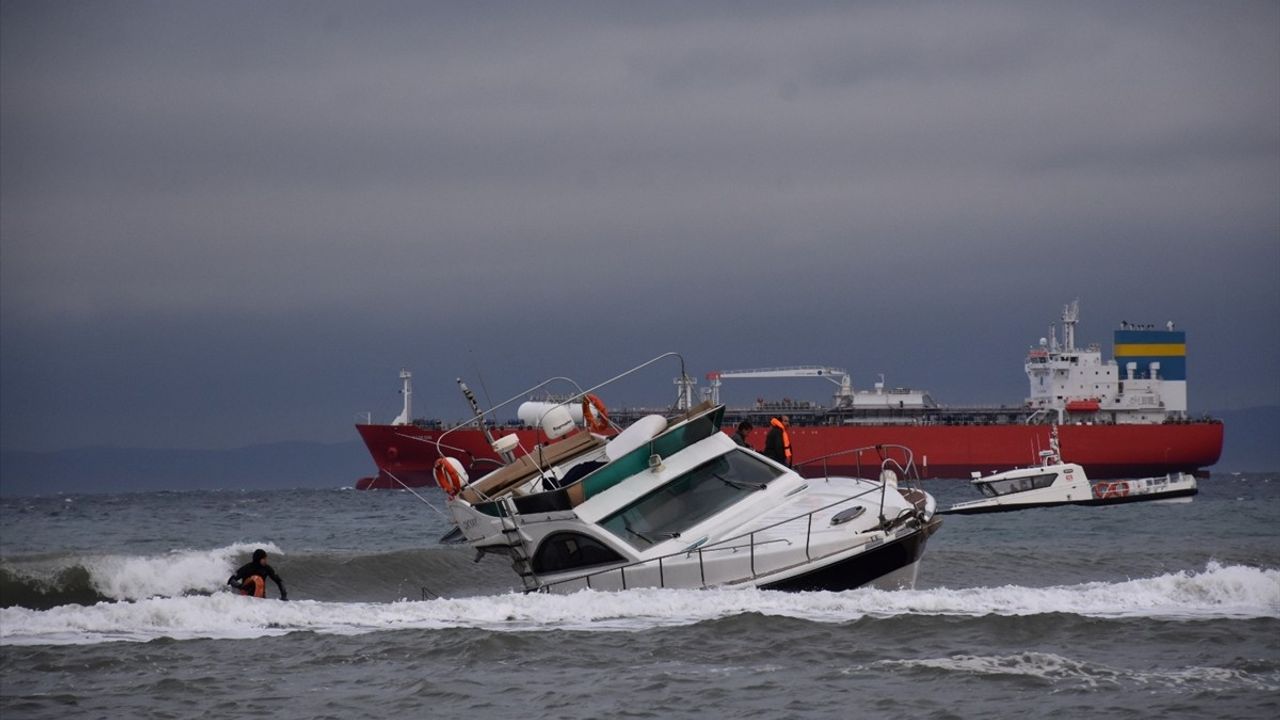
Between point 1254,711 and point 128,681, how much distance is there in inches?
306

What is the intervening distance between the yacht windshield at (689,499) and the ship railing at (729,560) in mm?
314

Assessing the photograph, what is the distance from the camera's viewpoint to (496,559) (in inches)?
888

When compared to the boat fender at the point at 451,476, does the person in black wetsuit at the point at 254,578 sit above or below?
below

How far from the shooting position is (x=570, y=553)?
41.4 feet

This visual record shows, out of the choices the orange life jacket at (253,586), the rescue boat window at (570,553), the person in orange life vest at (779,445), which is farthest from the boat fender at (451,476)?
the person in orange life vest at (779,445)

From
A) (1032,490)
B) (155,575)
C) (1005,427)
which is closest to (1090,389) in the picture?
(1005,427)

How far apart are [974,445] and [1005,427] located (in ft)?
4.87

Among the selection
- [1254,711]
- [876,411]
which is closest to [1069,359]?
[876,411]

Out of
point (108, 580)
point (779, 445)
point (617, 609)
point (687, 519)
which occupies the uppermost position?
point (779, 445)

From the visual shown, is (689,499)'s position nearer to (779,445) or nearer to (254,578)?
(779,445)

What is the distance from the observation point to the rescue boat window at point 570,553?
1245cm

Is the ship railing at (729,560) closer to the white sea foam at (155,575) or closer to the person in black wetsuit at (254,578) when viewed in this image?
the person in black wetsuit at (254,578)

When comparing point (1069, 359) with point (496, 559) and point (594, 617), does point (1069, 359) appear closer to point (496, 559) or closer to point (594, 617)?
point (496, 559)

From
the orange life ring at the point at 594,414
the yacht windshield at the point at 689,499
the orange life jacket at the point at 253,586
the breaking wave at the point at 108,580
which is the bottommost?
the breaking wave at the point at 108,580
